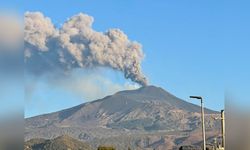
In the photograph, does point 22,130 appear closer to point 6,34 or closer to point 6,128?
point 6,128

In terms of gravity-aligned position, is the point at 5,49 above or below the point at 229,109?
above

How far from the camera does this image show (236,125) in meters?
14.1

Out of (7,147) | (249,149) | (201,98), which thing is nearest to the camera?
(7,147)

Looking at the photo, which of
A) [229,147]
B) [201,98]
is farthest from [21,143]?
[201,98]

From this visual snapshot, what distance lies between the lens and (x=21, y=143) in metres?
10.9

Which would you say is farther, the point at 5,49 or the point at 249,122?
the point at 249,122

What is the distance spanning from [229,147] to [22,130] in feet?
18.2

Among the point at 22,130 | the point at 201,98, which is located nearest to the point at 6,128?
the point at 22,130

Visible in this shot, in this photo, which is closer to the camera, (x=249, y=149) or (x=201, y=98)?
(x=249, y=149)

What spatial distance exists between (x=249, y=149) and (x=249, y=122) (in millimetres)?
962

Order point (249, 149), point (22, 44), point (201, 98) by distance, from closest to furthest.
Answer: point (22, 44), point (249, 149), point (201, 98)

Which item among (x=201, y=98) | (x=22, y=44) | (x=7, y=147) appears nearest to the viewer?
(x=7, y=147)

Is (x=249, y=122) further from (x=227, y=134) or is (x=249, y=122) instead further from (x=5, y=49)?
(x=5, y=49)

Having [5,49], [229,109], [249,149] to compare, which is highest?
[5,49]
